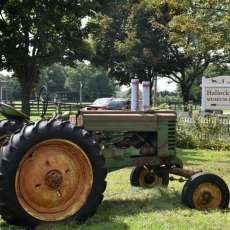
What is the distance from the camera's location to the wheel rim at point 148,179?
9047 millimetres

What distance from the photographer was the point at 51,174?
6621 millimetres

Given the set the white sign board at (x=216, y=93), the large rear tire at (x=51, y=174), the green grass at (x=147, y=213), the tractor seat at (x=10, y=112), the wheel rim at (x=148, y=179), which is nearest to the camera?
the large rear tire at (x=51, y=174)

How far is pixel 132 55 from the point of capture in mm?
43875

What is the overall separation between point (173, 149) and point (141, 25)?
1433 inches

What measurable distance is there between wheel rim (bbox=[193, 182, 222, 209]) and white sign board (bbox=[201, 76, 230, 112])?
11698mm

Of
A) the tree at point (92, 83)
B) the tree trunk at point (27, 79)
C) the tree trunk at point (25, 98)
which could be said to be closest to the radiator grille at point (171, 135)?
the tree trunk at point (27, 79)

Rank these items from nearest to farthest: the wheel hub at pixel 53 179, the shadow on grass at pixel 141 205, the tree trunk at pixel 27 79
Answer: the wheel hub at pixel 53 179 → the shadow on grass at pixel 141 205 → the tree trunk at pixel 27 79

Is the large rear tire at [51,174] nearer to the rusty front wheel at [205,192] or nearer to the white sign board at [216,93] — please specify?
the rusty front wheel at [205,192]

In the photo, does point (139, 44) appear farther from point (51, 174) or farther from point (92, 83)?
point (92, 83)

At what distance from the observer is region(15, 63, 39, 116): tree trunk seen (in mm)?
19938

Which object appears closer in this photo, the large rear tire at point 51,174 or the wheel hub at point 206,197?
the large rear tire at point 51,174

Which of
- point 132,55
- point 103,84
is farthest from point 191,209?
point 103,84

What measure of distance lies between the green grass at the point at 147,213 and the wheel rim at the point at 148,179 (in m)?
0.19

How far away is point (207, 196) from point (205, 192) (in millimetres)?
73
